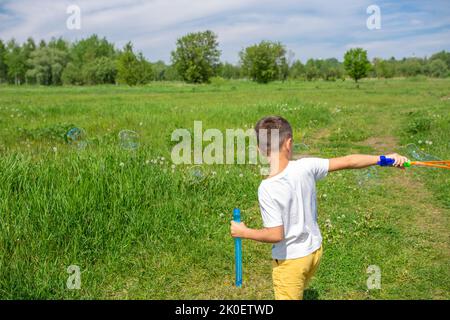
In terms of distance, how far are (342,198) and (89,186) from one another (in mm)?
4412

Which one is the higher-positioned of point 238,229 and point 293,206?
point 293,206

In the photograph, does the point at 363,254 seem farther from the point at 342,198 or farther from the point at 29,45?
the point at 29,45

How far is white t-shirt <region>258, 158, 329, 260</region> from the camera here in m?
2.91

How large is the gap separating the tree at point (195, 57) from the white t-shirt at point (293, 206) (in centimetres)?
8353

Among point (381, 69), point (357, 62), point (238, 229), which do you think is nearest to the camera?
point (238, 229)

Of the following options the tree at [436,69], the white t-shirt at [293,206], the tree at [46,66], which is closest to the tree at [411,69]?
the tree at [436,69]

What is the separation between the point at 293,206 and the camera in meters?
2.98

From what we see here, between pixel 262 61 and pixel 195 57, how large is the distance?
15.4 meters

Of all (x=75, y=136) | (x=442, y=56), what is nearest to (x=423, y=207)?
(x=75, y=136)

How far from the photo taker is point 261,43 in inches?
3718

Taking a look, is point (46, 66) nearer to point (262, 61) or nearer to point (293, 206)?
point (262, 61)

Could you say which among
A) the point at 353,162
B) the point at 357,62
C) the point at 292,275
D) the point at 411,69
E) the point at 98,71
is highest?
the point at 411,69

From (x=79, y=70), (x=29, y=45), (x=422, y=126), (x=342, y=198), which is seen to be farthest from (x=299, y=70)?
(x=342, y=198)

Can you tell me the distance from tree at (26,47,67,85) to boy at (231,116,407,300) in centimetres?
9146
